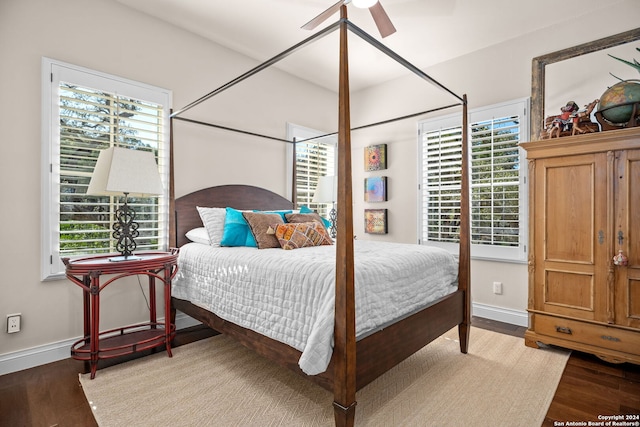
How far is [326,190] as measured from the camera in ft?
13.0

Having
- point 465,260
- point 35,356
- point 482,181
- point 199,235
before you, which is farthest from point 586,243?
point 35,356

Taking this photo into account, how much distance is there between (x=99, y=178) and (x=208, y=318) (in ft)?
4.14

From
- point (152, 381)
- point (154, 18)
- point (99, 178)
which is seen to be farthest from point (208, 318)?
point (154, 18)

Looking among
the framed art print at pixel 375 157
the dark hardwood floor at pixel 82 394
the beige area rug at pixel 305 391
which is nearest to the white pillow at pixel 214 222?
the beige area rug at pixel 305 391

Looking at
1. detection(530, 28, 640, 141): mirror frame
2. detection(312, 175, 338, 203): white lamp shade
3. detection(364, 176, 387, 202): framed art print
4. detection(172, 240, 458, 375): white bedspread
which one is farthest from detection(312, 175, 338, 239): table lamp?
detection(530, 28, 640, 141): mirror frame

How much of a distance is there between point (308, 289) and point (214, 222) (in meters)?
1.50

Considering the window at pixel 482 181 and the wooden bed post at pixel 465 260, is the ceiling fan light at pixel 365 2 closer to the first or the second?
the wooden bed post at pixel 465 260

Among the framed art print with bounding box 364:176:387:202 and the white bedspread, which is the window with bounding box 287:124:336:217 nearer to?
the framed art print with bounding box 364:176:387:202

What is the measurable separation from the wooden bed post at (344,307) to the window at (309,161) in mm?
2685

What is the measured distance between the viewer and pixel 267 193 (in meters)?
3.90

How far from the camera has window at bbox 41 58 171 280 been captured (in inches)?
95.0

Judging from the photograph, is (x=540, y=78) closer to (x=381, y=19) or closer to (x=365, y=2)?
(x=381, y=19)

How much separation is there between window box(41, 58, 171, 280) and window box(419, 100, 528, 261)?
9.95 ft

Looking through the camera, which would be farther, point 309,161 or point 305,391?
point 309,161
